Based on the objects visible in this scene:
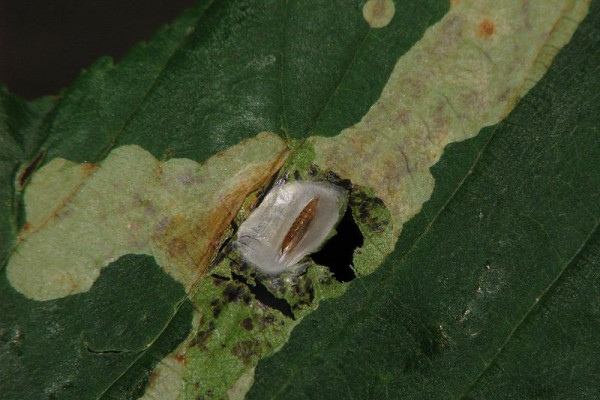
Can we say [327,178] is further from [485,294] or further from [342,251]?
[485,294]

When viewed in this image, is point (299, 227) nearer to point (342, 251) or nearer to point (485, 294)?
point (342, 251)

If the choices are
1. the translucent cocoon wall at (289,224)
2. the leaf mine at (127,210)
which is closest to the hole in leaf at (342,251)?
the translucent cocoon wall at (289,224)

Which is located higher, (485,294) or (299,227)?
(485,294)

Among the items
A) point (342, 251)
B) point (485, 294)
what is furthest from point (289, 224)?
point (485, 294)

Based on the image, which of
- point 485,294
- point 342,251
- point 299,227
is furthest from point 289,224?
point 485,294

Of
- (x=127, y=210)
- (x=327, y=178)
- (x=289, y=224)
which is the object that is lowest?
(x=127, y=210)

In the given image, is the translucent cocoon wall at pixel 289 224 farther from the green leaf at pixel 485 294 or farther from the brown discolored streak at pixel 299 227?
the green leaf at pixel 485 294

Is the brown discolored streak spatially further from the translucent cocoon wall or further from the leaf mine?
the leaf mine
